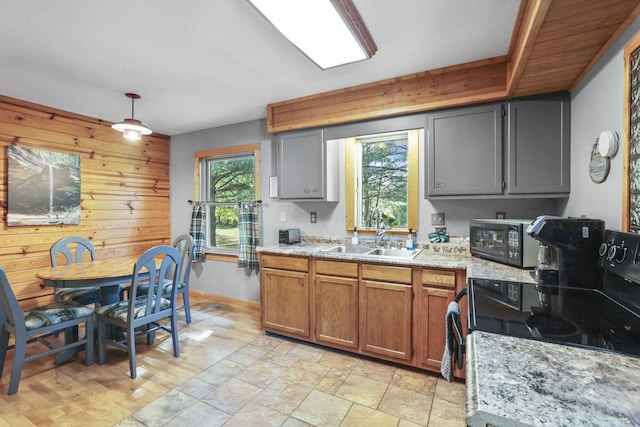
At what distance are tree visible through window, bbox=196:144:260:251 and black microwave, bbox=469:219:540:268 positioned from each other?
252cm

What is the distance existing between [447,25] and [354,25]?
603mm

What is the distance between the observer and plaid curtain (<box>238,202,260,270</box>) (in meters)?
3.67

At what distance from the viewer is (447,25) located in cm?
182

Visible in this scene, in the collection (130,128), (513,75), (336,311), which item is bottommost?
(336,311)

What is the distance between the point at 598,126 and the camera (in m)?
1.62

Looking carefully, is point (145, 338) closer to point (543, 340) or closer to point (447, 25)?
point (543, 340)

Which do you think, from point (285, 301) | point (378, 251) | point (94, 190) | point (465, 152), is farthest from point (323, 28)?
point (94, 190)

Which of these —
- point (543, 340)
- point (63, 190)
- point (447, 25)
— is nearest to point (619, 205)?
point (543, 340)

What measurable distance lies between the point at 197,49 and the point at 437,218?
7.66ft

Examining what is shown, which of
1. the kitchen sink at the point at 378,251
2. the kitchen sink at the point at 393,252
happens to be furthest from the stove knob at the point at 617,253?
the kitchen sink at the point at 393,252

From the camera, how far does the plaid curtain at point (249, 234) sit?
3666mm

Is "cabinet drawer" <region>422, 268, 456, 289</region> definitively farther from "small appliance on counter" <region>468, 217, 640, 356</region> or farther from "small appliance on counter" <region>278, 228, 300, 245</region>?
"small appliance on counter" <region>278, 228, 300, 245</region>

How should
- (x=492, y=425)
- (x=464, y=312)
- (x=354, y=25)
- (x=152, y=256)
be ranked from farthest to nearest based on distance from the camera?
(x=152, y=256) < (x=464, y=312) < (x=354, y=25) < (x=492, y=425)

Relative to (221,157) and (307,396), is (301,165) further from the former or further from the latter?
(307,396)
